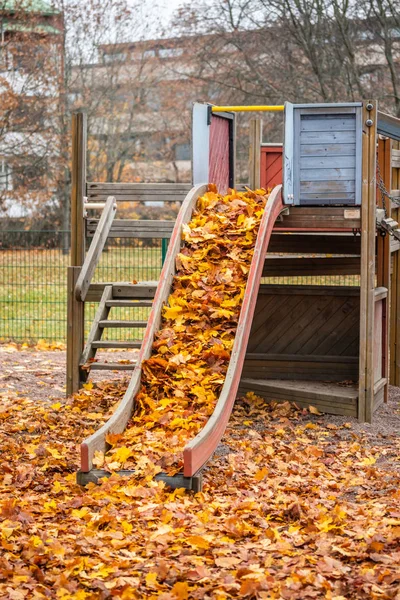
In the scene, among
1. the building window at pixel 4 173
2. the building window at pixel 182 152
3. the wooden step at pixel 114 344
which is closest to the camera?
the wooden step at pixel 114 344

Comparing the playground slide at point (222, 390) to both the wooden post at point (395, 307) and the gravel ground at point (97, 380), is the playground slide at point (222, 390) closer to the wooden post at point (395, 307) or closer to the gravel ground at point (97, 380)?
the gravel ground at point (97, 380)

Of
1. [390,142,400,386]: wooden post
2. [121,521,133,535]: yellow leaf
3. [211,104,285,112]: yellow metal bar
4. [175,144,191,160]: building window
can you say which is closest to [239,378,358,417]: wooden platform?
[390,142,400,386]: wooden post

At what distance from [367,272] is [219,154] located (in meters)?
2.67

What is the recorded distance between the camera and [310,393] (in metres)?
9.38

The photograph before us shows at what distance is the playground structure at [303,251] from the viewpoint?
893 centimetres

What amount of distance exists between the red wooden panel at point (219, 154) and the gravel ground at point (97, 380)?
101 inches

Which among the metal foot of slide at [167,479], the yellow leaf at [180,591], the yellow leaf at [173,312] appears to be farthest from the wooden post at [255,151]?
the yellow leaf at [180,591]

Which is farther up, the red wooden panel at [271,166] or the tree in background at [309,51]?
the tree in background at [309,51]

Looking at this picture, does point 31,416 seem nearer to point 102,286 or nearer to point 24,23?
point 102,286

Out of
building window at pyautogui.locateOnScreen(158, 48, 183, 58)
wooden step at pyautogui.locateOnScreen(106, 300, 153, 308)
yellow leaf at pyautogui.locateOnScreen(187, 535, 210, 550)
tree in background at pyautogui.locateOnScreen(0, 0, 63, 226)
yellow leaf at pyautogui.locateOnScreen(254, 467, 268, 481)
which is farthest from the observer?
building window at pyautogui.locateOnScreen(158, 48, 183, 58)

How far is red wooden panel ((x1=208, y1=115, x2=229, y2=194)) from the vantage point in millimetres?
10484

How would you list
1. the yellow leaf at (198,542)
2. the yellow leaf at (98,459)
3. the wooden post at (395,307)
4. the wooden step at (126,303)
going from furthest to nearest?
the wooden post at (395,307) → the wooden step at (126,303) → the yellow leaf at (98,459) → the yellow leaf at (198,542)

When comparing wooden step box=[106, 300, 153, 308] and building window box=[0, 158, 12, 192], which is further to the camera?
building window box=[0, 158, 12, 192]

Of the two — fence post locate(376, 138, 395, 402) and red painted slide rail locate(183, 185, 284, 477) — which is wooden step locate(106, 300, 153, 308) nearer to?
red painted slide rail locate(183, 185, 284, 477)
